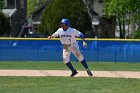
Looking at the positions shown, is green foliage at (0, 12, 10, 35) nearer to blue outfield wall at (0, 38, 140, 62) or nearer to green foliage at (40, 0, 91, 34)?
green foliage at (40, 0, 91, 34)

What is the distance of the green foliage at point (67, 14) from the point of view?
119 ft

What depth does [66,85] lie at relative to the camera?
480 inches

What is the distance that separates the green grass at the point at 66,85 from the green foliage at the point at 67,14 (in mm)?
22553

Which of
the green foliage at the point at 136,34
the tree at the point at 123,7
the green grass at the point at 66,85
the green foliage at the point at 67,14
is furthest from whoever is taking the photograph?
the tree at the point at 123,7

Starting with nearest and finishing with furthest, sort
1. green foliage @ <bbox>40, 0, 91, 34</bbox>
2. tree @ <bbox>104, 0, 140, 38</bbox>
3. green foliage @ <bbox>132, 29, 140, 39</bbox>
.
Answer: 1. green foliage @ <bbox>40, 0, 91, 34</bbox>
2. green foliage @ <bbox>132, 29, 140, 39</bbox>
3. tree @ <bbox>104, 0, 140, 38</bbox>

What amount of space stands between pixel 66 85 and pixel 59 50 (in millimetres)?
12602

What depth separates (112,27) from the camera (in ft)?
180

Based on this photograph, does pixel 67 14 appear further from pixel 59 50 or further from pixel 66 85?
pixel 66 85

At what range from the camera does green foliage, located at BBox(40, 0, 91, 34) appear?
119 ft

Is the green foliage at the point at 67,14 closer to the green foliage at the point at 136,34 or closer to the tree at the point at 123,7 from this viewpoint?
the tree at the point at 123,7

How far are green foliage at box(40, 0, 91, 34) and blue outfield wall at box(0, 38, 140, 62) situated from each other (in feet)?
37.0

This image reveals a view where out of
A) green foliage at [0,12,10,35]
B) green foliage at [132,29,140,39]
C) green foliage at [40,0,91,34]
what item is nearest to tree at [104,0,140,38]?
green foliage at [132,29,140,39]

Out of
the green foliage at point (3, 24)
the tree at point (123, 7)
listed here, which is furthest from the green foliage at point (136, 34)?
the green foliage at point (3, 24)

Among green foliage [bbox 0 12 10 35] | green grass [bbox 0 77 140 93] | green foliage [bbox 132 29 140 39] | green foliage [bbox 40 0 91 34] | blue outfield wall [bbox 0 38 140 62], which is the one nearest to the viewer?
green grass [bbox 0 77 140 93]
